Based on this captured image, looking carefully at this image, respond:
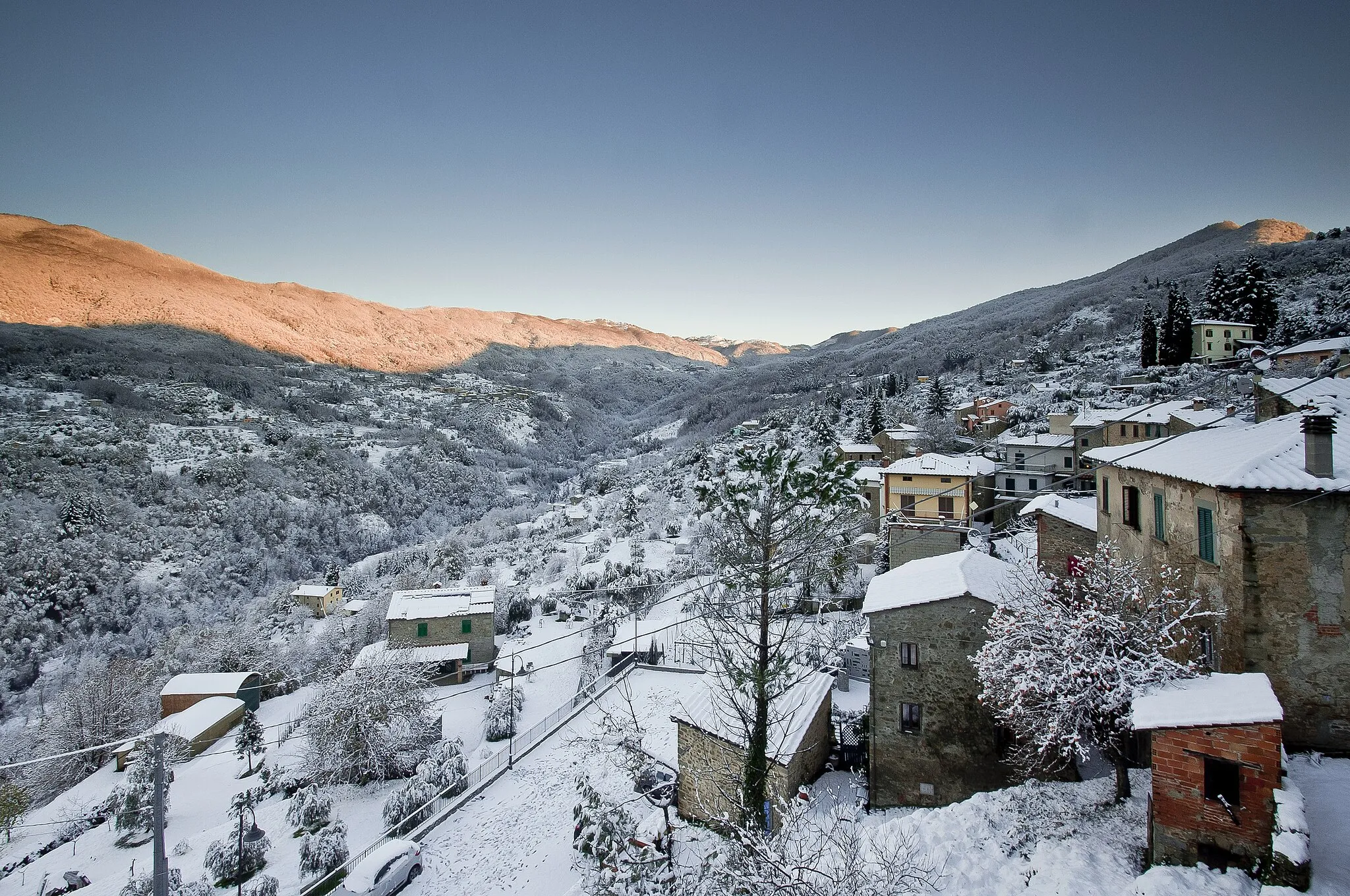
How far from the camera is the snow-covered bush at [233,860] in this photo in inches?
521

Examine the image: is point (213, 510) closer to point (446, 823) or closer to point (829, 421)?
point (446, 823)

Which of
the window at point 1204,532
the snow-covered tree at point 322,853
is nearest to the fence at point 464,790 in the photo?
the snow-covered tree at point 322,853

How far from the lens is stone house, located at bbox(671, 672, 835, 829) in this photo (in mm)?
10727

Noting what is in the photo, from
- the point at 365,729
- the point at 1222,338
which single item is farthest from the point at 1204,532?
the point at 1222,338

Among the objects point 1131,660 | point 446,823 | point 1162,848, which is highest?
point 1131,660

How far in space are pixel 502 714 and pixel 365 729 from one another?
A: 4.82 m

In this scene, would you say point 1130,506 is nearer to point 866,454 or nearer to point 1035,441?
point 1035,441

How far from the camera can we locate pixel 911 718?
38.4ft

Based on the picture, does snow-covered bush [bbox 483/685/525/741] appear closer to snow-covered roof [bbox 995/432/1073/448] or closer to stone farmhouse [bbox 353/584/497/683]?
stone farmhouse [bbox 353/584/497/683]

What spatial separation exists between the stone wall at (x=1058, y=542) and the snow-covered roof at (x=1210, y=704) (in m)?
9.29

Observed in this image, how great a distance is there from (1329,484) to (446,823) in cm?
1843

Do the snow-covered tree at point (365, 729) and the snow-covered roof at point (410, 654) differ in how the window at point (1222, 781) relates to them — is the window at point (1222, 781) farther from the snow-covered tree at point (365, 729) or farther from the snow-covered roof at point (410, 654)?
the snow-covered roof at point (410, 654)

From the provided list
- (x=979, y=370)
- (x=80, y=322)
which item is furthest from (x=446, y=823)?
(x=80, y=322)

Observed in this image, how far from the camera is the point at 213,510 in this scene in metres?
54.3
